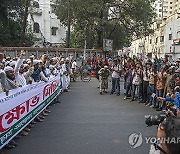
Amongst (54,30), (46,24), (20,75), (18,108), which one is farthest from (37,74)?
(54,30)

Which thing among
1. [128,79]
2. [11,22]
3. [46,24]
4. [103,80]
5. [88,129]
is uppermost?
[46,24]

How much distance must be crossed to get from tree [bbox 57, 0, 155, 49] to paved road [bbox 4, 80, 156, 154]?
17241 mm

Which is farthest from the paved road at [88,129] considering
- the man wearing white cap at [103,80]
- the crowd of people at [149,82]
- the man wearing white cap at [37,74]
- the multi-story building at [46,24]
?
the multi-story building at [46,24]

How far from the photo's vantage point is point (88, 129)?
303 inches

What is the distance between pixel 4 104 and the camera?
18.3 ft

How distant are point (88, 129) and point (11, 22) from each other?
905 inches

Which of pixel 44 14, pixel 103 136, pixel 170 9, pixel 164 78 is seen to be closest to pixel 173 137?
pixel 103 136

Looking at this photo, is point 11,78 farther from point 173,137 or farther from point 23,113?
point 173,137

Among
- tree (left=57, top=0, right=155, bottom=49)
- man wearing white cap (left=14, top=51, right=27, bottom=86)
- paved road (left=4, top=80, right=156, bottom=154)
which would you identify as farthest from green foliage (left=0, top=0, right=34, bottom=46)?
man wearing white cap (left=14, top=51, right=27, bottom=86)

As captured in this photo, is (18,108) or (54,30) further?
(54,30)

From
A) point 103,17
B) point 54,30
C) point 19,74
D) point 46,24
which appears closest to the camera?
point 19,74

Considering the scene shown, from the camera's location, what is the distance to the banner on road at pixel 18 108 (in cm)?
561

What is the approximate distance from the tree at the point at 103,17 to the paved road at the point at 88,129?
17.2 meters

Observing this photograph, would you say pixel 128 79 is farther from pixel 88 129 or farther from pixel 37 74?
pixel 88 129
